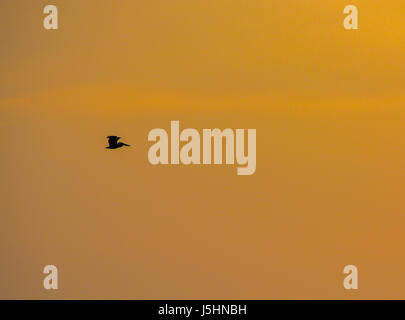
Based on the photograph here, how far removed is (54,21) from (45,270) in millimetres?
6476

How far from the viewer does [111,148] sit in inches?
787
